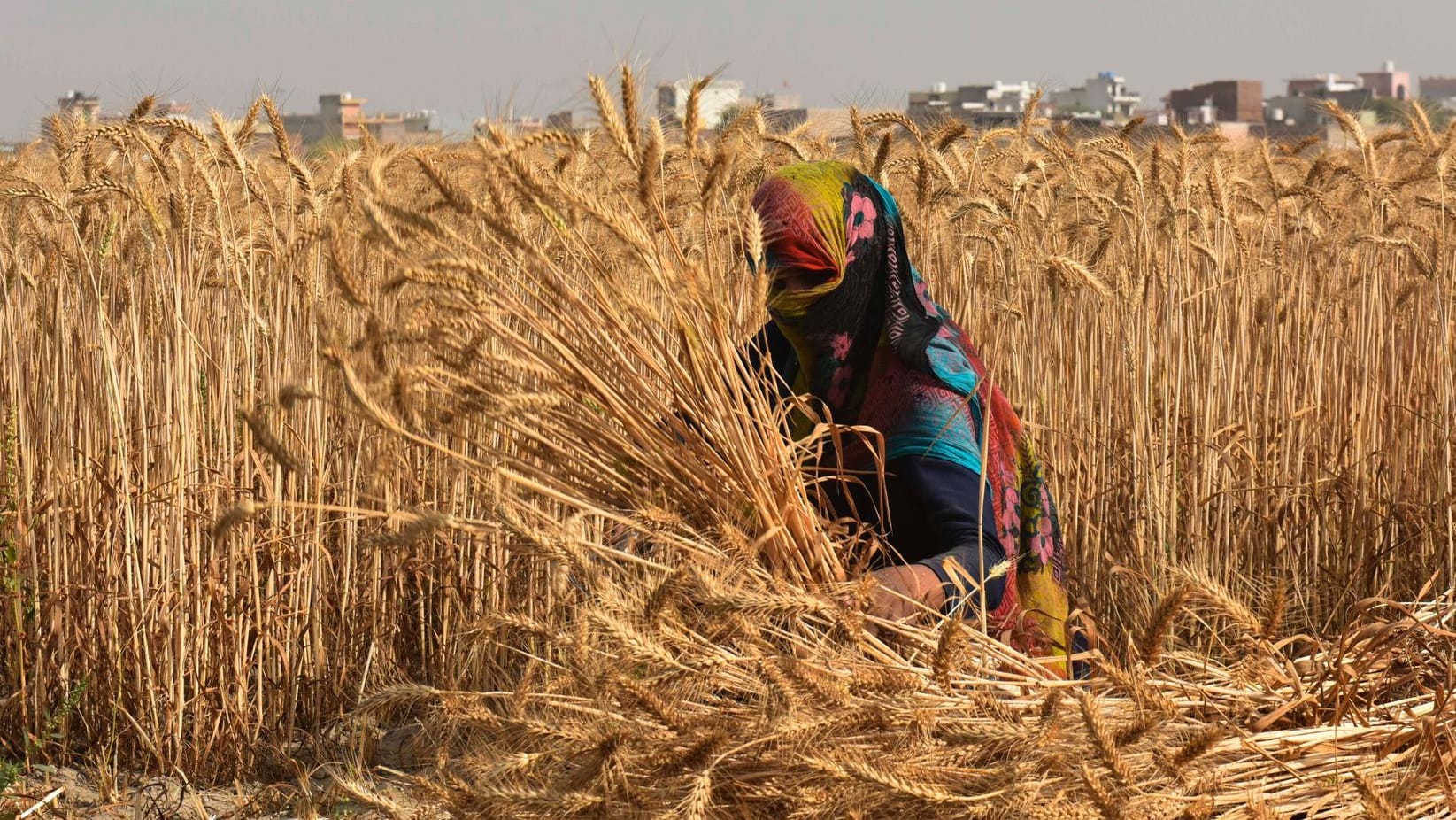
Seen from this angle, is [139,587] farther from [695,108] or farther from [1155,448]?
[1155,448]

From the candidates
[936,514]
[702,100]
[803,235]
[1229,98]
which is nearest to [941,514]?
[936,514]

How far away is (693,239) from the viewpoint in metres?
3.21

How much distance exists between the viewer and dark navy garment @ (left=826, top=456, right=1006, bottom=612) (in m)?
1.82

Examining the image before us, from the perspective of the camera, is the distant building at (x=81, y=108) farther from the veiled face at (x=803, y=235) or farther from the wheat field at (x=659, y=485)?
the veiled face at (x=803, y=235)

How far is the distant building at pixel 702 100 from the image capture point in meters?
1.78

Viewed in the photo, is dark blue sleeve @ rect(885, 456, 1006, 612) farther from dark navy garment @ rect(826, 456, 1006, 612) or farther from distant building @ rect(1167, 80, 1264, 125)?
distant building @ rect(1167, 80, 1264, 125)

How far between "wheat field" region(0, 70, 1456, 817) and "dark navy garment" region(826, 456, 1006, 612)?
0.11m

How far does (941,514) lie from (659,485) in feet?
1.56

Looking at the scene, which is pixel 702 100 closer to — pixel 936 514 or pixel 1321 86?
pixel 936 514

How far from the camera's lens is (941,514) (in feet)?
6.00

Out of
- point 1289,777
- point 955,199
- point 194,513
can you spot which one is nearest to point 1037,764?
point 1289,777

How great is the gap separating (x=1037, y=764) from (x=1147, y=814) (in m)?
0.10

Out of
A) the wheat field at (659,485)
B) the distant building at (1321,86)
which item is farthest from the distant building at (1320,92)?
the wheat field at (659,485)

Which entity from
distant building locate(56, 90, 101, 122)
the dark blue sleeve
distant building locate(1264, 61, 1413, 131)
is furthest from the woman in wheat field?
distant building locate(1264, 61, 1413, 131)
